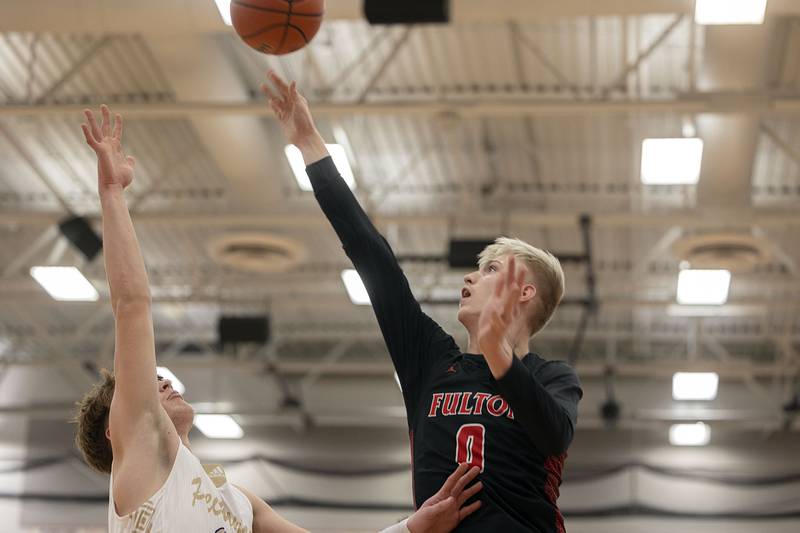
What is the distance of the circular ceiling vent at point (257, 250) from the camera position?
40.2ft

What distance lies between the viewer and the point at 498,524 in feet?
9.50

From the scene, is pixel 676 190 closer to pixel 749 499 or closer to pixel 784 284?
pixel 784 284

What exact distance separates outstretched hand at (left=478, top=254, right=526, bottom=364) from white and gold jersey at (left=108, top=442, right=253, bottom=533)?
0.99 m

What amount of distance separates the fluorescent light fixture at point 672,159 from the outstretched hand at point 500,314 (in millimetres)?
7812

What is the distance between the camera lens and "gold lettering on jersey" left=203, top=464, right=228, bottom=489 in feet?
11.4

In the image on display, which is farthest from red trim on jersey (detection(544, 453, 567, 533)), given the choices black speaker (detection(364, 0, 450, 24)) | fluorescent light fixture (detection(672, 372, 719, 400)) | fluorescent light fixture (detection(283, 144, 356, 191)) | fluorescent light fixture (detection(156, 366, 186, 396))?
fluorescent light fixture (detection(156, 366, 186, 396))

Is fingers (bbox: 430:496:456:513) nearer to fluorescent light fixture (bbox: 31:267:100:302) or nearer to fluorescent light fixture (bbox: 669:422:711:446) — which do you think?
fluorescent light fixture (bbox: 31:267:100:302)

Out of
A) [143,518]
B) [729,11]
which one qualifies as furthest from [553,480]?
[729,11]

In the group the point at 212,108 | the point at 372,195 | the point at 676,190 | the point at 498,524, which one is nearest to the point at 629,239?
the point at 676,190

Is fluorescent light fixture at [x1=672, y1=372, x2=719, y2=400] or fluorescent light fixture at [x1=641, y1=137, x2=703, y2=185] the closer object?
fluorescent light fixture at [x1=641, y1=137, x2=703, y2=185]

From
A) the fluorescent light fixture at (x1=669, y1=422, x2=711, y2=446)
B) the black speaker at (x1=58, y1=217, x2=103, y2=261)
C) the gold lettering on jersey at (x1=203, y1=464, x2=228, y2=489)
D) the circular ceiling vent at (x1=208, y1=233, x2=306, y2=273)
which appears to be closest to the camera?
the gold lettering on jersey at (x1=203, y1=464, x2=228, y2=489)

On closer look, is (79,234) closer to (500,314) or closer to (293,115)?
(293,115)

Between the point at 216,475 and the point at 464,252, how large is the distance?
844 cm

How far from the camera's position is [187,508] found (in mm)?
3211
